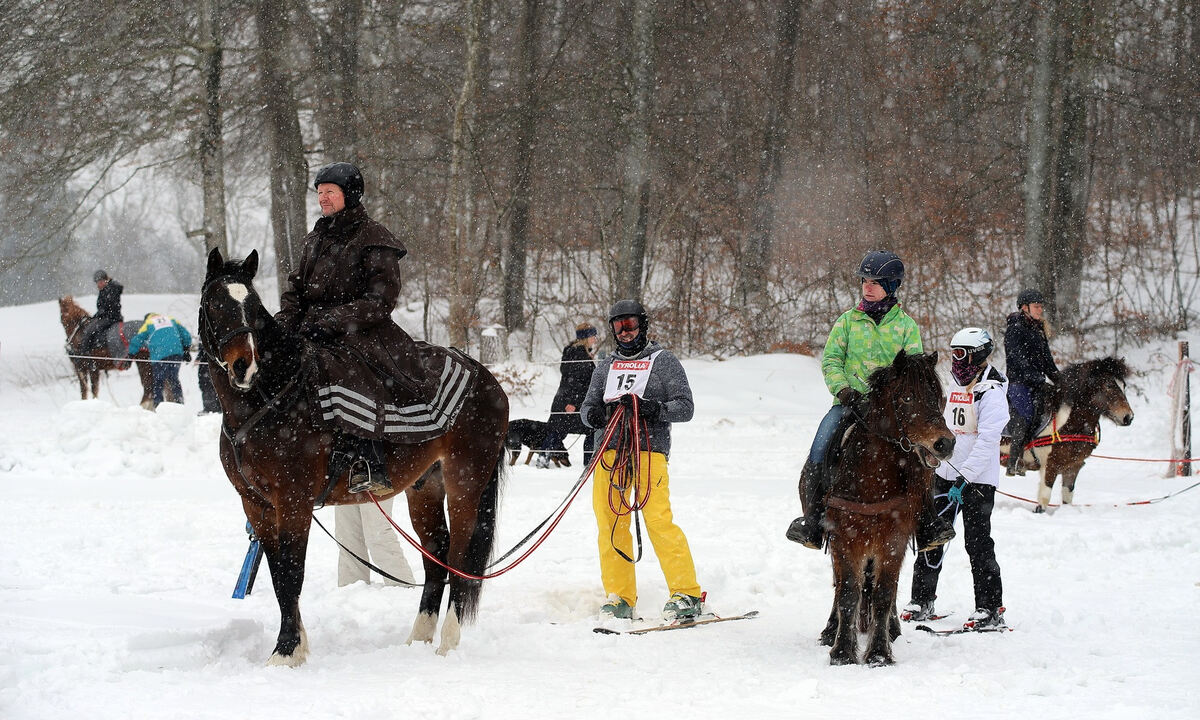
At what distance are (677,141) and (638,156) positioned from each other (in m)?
3.91

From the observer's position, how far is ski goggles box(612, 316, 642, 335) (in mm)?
6711

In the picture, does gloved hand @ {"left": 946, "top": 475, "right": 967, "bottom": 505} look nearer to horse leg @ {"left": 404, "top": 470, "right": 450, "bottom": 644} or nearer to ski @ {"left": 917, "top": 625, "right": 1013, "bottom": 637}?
ski @ {"left": 917, "top": 625, "right": 1013, "bottom": 637}

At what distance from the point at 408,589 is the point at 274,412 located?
238 centimetres

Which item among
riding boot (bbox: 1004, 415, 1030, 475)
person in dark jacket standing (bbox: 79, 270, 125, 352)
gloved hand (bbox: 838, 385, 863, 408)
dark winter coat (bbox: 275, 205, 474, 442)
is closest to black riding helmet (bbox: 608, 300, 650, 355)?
dark winter coat (bbox: 275, 205, 474, 442)

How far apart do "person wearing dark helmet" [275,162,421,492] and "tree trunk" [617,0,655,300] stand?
12642 mm

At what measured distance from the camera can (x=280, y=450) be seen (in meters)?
5.19

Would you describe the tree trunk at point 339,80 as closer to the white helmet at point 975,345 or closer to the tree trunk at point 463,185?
the tree trunk at point 463,185

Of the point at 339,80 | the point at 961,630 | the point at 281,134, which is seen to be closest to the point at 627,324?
the point at 961,630

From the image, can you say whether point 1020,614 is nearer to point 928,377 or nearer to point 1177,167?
point 928,377

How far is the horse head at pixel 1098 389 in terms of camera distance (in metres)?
10.9

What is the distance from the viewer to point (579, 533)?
29.6 ft

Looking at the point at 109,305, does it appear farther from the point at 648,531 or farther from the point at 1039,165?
the point at 1039,165

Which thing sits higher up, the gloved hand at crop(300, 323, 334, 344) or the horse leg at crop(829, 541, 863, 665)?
the gloved hand at crop(300, 323, 334, 344)

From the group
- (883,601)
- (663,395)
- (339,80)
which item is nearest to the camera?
(883,601)
